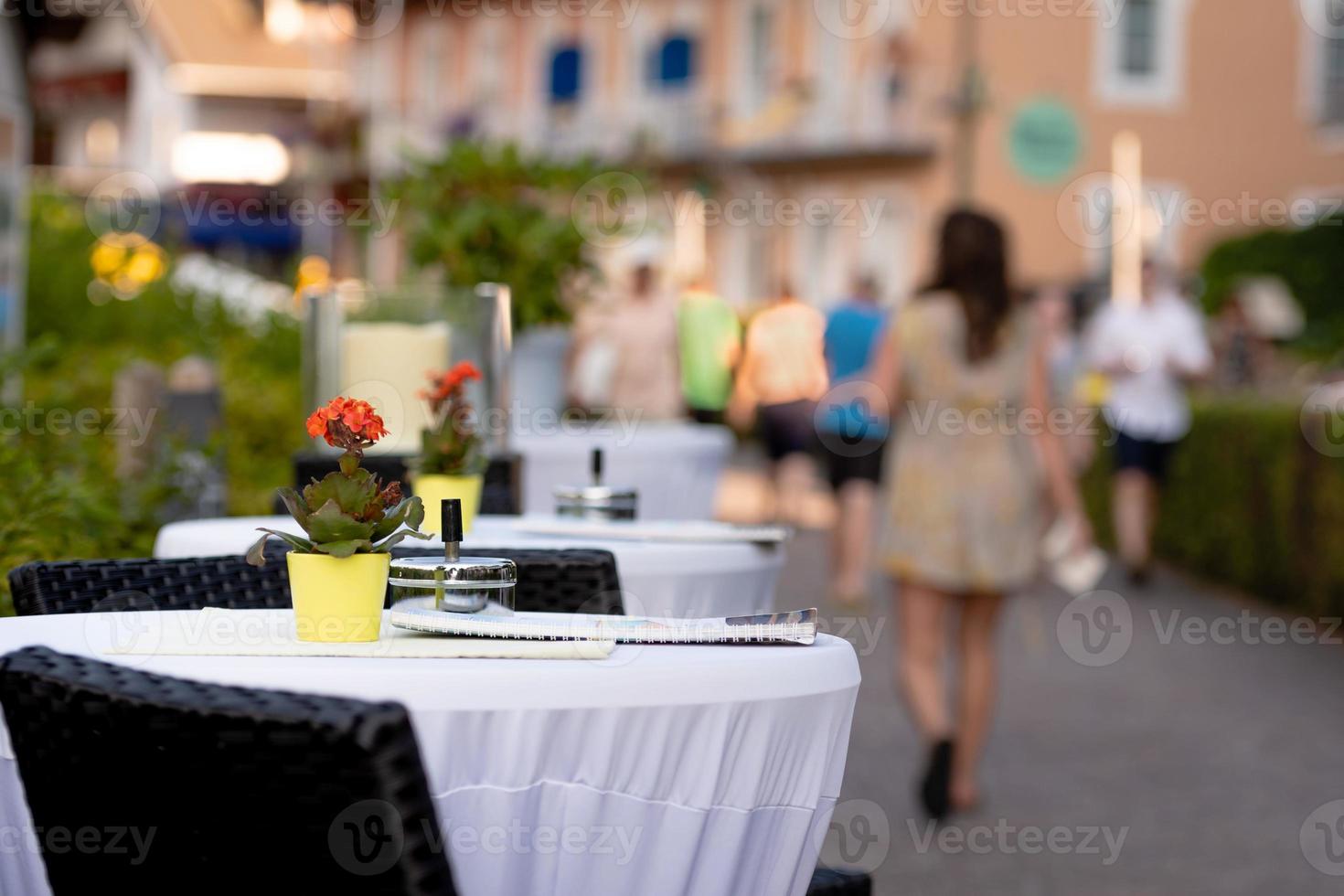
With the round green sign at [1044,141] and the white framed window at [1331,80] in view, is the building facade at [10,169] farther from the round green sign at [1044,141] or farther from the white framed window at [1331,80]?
the white framed window at [1331,80]

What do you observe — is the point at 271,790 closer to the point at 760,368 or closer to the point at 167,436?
the point at 167,436

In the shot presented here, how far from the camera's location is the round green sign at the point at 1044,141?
30.6 m

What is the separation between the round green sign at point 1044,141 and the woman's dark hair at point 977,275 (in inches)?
993

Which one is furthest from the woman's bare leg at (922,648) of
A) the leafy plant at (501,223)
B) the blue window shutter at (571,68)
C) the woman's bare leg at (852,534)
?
the blue window shutter at (571,68)

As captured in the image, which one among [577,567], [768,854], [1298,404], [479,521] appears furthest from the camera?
[1298,404]

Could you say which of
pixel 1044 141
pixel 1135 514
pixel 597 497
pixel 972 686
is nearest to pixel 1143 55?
pixel 1044 141

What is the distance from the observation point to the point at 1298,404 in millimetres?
10484

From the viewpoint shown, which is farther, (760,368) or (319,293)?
(760,368)

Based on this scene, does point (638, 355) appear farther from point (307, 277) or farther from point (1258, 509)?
point (1258, 509)

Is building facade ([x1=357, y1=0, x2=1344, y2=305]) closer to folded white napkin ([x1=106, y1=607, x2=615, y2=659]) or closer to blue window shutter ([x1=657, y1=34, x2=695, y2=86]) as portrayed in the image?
blue window shutter ([x1=657, y1=34, x2=695, y2=86])

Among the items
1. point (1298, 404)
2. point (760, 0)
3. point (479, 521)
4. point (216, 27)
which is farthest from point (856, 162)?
point (479, 521)

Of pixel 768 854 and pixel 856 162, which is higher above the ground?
pixel 856 162

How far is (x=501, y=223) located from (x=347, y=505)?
5189mm

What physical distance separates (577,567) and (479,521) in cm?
97
